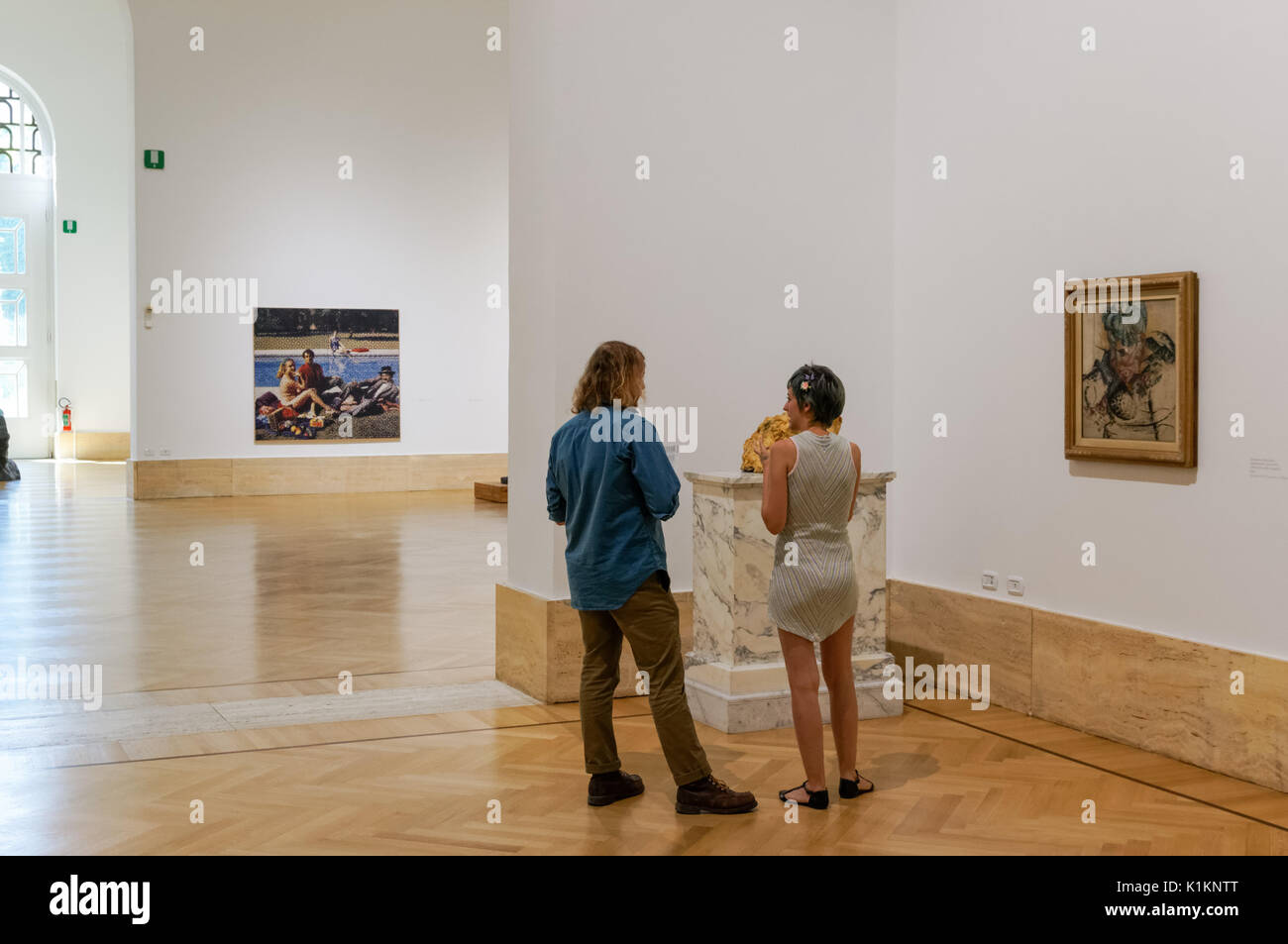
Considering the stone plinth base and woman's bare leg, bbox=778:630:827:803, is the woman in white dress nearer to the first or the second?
woman's bare leg, bbox=778:630:827:803

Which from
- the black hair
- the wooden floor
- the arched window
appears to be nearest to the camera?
the wooden floor

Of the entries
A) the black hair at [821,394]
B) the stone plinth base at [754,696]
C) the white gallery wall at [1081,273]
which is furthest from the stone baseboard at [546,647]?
the black hair at [821,394]

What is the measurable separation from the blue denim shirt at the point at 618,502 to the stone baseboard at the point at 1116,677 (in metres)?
2.53

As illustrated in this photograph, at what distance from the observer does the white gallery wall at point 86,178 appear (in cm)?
2570

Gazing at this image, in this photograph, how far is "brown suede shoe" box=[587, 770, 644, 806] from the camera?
5141 mm

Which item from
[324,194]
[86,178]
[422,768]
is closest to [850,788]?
[422,768]

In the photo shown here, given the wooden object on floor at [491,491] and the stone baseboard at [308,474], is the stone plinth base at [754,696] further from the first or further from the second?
the stone baseboard at [308,474]

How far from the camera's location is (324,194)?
19891 mm

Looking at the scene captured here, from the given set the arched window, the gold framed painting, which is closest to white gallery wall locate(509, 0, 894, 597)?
the gold framed painting

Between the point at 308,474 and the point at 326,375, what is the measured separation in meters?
1.60

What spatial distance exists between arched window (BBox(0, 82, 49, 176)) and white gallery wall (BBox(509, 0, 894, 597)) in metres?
22.8

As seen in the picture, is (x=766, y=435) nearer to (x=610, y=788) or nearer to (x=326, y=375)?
(x=610, y=788)

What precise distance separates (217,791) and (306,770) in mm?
442
